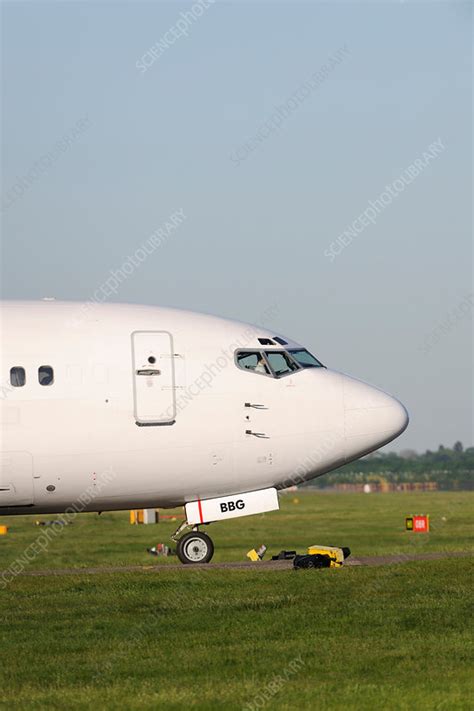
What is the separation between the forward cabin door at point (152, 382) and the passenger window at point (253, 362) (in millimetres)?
1781

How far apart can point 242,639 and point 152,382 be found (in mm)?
11266

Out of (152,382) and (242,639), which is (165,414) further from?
(242,639)

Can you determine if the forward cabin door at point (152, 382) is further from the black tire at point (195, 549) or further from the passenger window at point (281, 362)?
the black tire at point (195, 549)

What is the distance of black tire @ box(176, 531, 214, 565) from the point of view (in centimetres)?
2984

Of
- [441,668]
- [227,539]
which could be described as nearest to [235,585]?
[441,668]

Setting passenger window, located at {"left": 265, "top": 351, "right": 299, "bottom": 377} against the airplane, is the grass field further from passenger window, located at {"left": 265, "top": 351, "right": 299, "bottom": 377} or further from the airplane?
passenger window, located at {"left": 265, "top": 351, "right": 299, "bottom": 377}

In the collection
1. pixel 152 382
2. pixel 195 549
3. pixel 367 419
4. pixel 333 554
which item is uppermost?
pixel 152 382

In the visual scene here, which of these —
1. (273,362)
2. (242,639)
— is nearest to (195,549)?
(273,362)

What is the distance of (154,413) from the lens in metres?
28.6

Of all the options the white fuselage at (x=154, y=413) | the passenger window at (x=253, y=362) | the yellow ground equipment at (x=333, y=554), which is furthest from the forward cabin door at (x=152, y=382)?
the yellow ground equipment at (x=333, y=554)

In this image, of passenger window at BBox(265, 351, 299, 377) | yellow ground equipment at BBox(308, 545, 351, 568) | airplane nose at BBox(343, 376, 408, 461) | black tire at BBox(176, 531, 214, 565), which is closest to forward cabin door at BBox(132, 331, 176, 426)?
passenger window at BBox(265, 351, 299, 377)

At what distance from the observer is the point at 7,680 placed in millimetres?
15664

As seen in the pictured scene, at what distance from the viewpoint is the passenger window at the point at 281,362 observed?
98.1 ft

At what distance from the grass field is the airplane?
257cm
